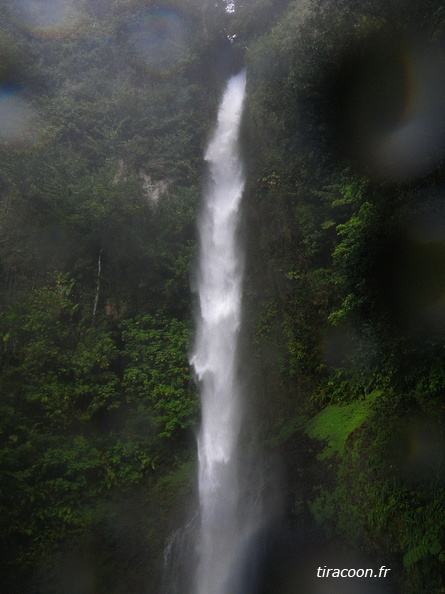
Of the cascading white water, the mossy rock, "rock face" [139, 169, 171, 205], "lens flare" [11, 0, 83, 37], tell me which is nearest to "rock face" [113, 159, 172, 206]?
"rock face" [139, 169, 171, 205]

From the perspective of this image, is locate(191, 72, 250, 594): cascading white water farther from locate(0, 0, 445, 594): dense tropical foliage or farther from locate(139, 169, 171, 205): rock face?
locate(139, 169, 171, 205): rock face

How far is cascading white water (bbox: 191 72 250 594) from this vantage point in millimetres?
8570

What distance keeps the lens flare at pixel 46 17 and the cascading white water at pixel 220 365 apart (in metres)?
9.45

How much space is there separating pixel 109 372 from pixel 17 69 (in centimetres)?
1434

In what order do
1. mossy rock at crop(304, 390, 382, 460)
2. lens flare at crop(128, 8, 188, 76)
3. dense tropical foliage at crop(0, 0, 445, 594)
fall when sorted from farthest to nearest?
1. lens flare at crop(128, 8, 188, 76)
2. mossy rock at crop(304, 390, 382, 460)
3. dense tropical foliage at crop(0, 0, 445, 594)

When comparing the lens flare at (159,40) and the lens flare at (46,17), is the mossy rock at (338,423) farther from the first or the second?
the lens flare at (46,17)

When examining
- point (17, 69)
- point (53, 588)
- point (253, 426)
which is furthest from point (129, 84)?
point (53, 588)

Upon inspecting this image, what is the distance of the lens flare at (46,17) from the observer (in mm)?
21266

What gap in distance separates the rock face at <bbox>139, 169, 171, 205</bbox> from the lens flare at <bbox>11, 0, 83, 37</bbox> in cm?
973

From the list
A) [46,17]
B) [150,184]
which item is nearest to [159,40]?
[46,17]

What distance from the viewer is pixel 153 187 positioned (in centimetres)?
1725

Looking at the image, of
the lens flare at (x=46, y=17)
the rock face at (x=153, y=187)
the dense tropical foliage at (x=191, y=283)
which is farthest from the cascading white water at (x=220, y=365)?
the lens flare at (x=46, y=17)

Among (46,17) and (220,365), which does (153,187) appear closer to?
(220,365)

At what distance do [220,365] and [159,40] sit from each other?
17545 mm
